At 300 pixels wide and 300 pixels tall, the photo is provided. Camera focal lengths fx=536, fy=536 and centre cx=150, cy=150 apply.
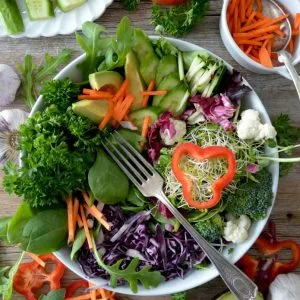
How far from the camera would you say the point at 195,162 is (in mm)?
1749

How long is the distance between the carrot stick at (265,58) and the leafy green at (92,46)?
1.85 feet

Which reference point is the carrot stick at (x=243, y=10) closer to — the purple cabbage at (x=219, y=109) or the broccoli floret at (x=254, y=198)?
the purple cabbage at (x=219, y=109)

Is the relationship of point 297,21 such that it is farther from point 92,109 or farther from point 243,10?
point 92,109

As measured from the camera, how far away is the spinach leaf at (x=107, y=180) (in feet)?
5.71

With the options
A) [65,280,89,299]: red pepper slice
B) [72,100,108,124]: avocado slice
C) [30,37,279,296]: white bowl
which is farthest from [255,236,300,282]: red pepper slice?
[72,100,108,124]: avocado slice

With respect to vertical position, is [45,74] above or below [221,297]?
above

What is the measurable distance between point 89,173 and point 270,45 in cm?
84

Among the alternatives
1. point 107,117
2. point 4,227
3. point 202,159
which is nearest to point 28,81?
point 107,117

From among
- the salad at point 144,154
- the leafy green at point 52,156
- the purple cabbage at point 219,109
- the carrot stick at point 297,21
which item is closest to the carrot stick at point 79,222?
the salad at point 144,154

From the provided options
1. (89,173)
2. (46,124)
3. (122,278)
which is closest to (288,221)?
(122,278)

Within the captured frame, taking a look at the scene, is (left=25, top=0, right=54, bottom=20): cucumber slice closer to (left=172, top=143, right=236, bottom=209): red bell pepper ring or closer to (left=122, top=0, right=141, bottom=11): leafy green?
(left=122, top=0, right=141, bottom=11): leafy green

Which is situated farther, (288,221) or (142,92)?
(288,221)

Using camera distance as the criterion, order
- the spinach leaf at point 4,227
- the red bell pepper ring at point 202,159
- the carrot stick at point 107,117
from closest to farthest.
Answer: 1. the red bell pepper ring at point 202,159
2. the carrot stick at point 107,117
3. the spinach leaf at point 4,227

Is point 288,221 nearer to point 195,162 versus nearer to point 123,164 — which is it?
point 195,162
